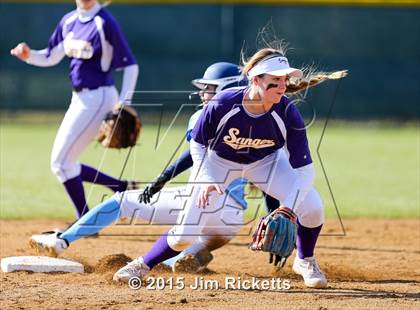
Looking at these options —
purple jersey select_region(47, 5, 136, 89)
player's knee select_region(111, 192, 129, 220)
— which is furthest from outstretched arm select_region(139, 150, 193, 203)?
purple jersey select_region(47, 5, 136, 89)

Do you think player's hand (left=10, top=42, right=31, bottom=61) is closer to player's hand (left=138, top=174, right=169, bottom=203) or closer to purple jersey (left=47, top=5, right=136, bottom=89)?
purple jersey (left=47, top=5, right=136, bottom=89)

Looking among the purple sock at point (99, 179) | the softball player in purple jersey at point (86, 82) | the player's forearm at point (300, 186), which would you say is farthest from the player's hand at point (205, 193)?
the purple sock at point (99, 179)

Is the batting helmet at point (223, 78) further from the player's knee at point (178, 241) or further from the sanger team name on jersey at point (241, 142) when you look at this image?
the player's knee at point (178, 241)

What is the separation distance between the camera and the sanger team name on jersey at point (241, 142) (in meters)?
5.15

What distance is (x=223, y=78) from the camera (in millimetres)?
5902

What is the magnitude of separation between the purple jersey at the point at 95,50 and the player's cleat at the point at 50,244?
160cm

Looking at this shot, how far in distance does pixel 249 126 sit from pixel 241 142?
13cm

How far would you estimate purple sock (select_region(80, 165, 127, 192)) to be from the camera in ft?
23.9

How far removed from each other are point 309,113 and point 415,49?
248 cm

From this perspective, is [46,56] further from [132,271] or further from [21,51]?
[132,271]

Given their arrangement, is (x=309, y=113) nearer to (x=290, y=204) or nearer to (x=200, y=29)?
(x=200, y=29)

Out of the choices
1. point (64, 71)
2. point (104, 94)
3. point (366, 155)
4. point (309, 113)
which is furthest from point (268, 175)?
point (64, 71)

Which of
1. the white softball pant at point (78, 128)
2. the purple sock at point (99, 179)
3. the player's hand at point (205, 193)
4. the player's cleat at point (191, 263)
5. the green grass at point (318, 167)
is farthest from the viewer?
the green grass at point (318, 167)

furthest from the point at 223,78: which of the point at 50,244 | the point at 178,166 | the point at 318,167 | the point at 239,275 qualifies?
the point at 318,167
